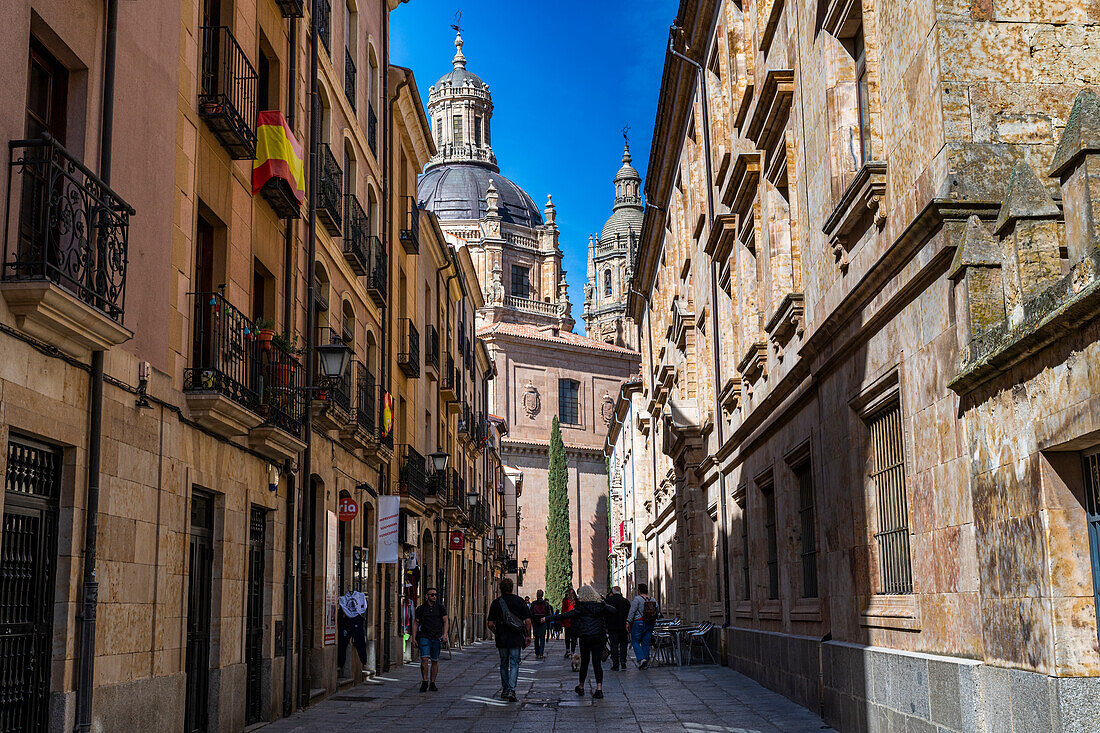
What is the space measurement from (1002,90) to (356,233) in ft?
40.0

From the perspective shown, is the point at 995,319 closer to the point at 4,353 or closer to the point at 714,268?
the point at 4,353

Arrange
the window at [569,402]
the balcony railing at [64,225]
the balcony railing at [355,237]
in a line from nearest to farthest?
1. the balcony railing at [64,225]
2. the balcony railing at [355,237]
3. the window at [569,402]

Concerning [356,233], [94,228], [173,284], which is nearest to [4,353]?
[94,228]

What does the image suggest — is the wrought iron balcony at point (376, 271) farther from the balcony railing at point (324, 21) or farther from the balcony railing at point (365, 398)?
the balcony railing at point (324, 21)

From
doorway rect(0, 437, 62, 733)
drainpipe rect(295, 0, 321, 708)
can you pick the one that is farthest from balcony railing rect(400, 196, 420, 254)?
doorway rect(0, 437, 62, 733)

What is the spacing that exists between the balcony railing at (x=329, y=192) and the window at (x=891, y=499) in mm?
8602

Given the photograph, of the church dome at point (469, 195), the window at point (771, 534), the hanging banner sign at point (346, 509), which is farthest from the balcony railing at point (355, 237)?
the church dome at point (469, 195)

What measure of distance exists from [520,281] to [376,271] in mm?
66227

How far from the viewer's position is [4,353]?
702 centimetres

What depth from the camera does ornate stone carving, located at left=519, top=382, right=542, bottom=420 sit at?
74.1 metres

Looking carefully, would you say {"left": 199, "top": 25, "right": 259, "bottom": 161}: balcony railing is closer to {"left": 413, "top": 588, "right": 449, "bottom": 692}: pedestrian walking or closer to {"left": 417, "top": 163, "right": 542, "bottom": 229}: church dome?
{"left": 413, "top": 588, "right": 449, "bottom": 692}: pedestrian walking

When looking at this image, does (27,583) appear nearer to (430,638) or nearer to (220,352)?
(220,352)

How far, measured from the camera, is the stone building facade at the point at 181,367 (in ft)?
24.8

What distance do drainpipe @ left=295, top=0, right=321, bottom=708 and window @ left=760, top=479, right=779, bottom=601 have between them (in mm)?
6628
